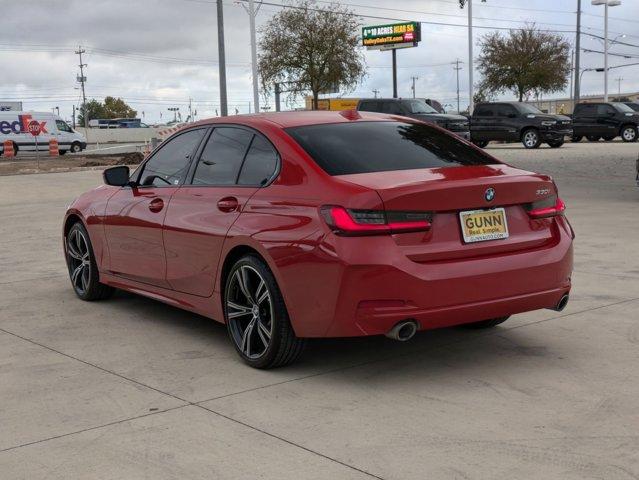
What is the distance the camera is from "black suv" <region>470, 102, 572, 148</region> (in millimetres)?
33406

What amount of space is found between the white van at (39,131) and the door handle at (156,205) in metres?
42.7

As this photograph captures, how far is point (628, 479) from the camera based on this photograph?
3414 millimetres

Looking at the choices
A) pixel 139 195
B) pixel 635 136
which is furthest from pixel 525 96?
pixel 139 195

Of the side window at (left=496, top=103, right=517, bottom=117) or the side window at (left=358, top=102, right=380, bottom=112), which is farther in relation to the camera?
the side window at (left=496, top=103, right=517, bottom=117)

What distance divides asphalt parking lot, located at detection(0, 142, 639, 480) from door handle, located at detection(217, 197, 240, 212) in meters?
0.95

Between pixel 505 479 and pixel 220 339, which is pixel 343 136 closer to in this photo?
pixel 220 339

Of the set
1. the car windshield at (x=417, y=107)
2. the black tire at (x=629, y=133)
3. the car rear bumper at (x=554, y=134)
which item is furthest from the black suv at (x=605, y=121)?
the car windshield at (x=417, y=107)

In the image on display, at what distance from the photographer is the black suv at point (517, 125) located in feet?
110

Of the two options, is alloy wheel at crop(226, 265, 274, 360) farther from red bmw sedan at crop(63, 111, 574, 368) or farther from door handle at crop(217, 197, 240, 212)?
door handle at crop(217, 197, 240, 212)

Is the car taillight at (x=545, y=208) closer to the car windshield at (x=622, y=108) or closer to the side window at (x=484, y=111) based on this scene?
the side window at (x=484, y=111)

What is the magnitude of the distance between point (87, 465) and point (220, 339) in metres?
2.30

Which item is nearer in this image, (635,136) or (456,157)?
(456,157)

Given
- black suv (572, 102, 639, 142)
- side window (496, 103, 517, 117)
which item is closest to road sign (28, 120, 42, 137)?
side window (496, 103, 517, 117)

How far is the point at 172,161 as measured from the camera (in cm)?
634
